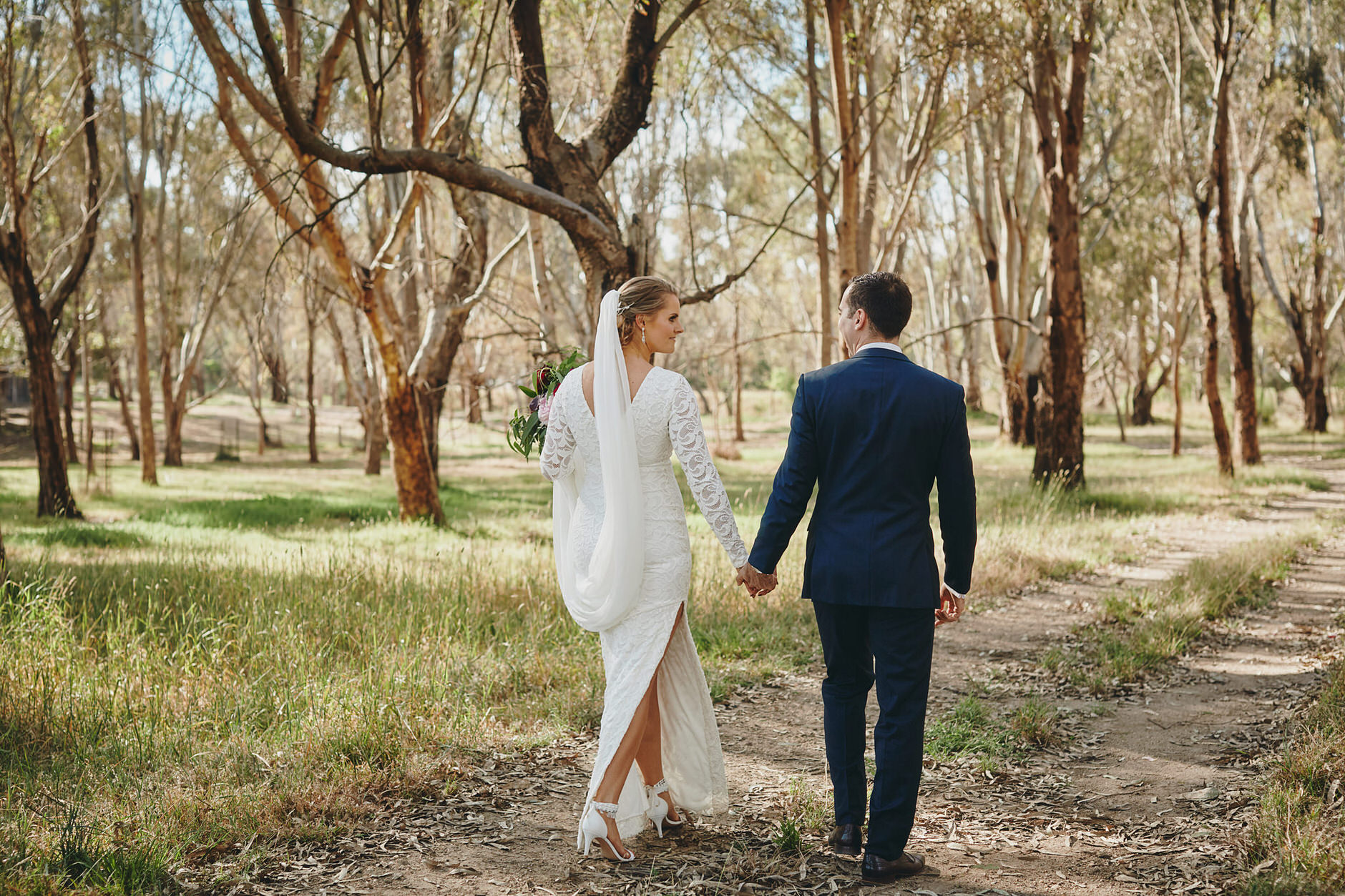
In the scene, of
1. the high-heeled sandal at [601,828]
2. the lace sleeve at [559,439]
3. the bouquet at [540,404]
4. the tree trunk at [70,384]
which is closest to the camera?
the high-heeled sandal at [601,828]

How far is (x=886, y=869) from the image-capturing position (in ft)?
12.3

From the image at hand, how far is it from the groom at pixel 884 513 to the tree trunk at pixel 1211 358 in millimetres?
16099

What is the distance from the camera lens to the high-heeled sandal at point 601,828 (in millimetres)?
3963

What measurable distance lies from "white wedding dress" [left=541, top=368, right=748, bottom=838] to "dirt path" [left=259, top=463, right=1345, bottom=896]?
0.95ft

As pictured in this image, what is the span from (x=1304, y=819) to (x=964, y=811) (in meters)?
1.28

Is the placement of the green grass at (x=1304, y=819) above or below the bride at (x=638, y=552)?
below

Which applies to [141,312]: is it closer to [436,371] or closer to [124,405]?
[436,371]

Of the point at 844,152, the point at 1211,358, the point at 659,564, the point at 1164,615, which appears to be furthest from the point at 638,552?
the point at 1211,358

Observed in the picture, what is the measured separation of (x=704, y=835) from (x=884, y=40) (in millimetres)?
16650

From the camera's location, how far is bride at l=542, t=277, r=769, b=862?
3.99 m

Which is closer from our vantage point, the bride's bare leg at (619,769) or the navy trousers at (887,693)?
the navy trousers at (887,693)

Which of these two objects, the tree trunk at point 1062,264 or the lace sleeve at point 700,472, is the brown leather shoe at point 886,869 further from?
the tree trunk at point 1062,264

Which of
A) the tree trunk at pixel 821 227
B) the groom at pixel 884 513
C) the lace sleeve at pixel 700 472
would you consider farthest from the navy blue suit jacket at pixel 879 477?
the tree trunk at pixel 821 227

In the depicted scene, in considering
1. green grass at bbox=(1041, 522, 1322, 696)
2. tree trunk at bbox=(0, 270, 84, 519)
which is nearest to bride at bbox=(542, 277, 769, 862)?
green grass at bbox=(1041, 522, 1322, 696)
